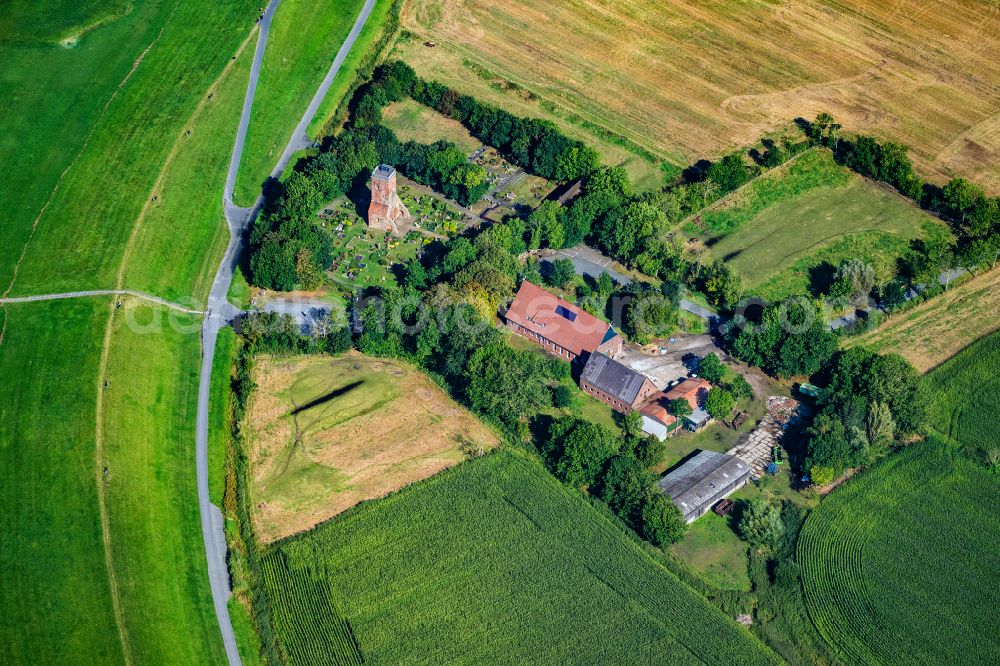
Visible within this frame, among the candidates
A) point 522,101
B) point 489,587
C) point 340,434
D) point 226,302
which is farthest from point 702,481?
point 522,101

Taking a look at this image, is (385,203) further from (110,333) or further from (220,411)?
(110,333)

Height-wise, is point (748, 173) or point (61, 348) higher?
point (748, 173)

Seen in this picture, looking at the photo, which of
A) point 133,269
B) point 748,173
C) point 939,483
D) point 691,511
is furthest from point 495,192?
point 939,483

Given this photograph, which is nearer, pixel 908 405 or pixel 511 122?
pixel 908 405

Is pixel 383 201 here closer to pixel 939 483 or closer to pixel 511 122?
pixel 511 122

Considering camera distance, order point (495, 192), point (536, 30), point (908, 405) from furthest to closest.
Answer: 1. point (536, 30)
2. point (495, 192)
3. point (908, 405)

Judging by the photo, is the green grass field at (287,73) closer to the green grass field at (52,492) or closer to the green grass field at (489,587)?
the green grass field at (52,492)

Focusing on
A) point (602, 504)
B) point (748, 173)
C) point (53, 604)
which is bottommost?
point (53, 604)
